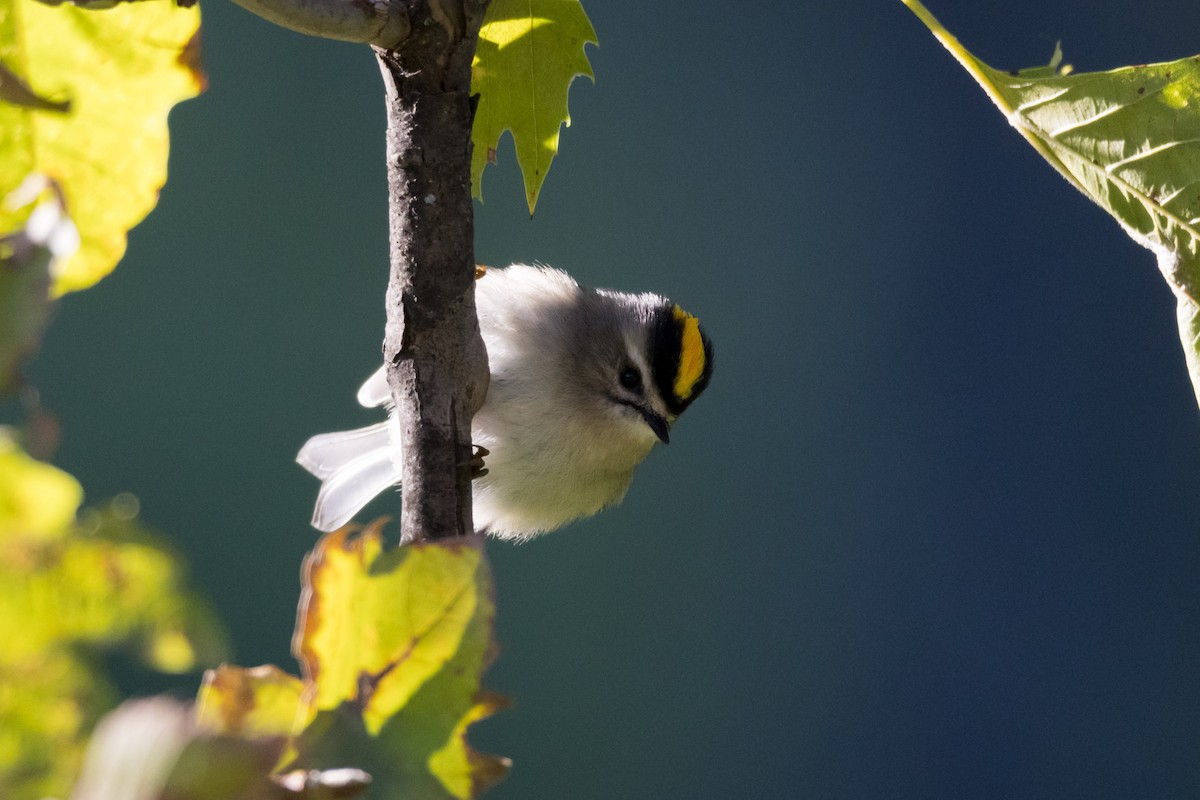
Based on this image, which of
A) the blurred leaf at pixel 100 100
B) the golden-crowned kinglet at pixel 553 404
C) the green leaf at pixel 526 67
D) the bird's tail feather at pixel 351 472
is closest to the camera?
the blurred leaf at pixel 100 100

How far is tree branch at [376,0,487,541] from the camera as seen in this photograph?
0.53 metres

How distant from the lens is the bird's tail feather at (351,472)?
5.45ft

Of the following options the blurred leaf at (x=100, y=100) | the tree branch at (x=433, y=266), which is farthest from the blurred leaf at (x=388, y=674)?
the tree branch at (x=433, y=266)

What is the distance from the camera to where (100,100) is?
0.32 meters

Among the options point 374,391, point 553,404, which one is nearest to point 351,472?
point 374,391

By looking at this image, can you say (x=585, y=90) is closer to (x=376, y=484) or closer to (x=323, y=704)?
(x=376, y=484)

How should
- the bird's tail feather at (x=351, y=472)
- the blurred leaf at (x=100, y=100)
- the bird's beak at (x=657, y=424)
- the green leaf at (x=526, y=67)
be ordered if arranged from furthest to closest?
the bird's tail feather at (x=351, y=472) < the bird's beak at (x=657, y=424) < the green leaf at (x=526, y=67) < the blurred leaf at (x=100, y=100)

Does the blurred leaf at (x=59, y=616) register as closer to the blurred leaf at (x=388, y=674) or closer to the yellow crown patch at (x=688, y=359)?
the blurred leaf at (x=388, y=674)

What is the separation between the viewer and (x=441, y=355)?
1.90ft

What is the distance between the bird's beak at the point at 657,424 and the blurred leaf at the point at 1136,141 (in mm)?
1005

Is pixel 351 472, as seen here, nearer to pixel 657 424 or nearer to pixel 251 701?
pixel 657 424

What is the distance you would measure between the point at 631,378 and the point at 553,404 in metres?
0.18

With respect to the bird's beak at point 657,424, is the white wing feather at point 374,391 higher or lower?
higher

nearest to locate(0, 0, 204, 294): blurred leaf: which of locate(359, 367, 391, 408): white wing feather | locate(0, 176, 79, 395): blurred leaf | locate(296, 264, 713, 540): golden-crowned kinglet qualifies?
locate(0, 176, 79, 395): blurred leaf
